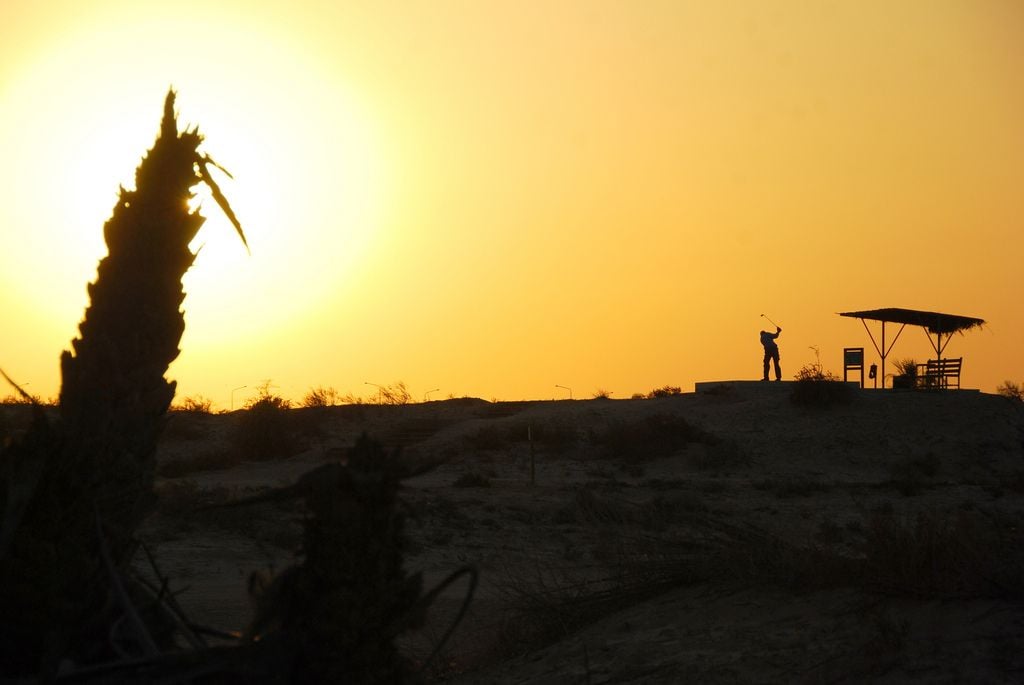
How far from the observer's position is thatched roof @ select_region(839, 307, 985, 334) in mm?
36844

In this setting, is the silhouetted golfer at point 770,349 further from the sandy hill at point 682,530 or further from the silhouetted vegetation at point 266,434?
the silhouetted vegetation at point 266,434

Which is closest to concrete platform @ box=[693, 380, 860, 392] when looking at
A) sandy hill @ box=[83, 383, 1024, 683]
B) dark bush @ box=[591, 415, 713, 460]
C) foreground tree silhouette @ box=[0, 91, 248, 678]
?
sandy hill @ box=[83, 383, 1024, 683]

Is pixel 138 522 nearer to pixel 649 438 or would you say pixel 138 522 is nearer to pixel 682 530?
pixel 682 530

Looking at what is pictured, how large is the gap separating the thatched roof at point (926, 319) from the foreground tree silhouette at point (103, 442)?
112ft

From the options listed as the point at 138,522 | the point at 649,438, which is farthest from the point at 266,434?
the point at 138,522

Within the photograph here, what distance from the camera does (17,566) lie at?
427 centimetres

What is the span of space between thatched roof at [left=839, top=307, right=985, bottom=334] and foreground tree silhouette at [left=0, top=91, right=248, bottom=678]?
34.2 meters

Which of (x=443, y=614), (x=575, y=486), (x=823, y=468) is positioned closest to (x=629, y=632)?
(x=443, y=614)

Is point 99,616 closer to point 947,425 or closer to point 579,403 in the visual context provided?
point 947,425

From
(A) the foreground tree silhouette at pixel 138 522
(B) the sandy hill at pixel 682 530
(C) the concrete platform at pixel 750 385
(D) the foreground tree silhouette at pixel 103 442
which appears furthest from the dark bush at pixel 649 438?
(A) the foreground tree silhouette at pixel 138 522

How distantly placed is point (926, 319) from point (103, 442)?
36419mm

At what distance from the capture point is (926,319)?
123 ft

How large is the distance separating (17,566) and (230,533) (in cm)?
1369

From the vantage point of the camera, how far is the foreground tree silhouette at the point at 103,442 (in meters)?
4.25
